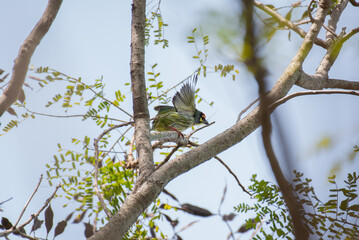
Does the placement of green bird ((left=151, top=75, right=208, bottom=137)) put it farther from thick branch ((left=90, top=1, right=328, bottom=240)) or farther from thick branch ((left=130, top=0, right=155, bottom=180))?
thick branch ((left=90, top=1, right=328, bottom=240))

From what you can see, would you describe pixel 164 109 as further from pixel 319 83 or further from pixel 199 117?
pixel 319 83

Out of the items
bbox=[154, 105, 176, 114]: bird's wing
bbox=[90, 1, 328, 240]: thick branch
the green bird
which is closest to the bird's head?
the green bird

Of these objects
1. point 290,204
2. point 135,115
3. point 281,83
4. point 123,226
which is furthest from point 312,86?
point 290,204

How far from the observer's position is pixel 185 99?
470 centimetres

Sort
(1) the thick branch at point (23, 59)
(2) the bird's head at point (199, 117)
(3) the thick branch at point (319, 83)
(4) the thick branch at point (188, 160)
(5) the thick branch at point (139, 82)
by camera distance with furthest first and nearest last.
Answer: (2) the bird's head at point (199, 117) → (3) the thick branch at point (319, 83) → (5) the thick branch at point (139, 82) → (4) the thick branch at point (188, 160) → (1) the thick branch at point (23, 59)

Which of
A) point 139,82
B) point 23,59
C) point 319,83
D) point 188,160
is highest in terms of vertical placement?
point 319,83

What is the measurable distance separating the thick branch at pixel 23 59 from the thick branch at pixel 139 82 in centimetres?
93

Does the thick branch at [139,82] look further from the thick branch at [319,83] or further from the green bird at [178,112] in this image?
the green bird at [178,112]

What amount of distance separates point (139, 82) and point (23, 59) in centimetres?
115

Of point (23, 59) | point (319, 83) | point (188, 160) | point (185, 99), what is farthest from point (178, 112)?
point (23, 59)

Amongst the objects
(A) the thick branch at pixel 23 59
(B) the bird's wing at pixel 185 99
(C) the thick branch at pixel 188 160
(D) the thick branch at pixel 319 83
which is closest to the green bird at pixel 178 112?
(B) the bird's wing at pixel 185 99

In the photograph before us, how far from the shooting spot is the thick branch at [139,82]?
2.36 metres

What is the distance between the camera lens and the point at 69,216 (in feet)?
9.74

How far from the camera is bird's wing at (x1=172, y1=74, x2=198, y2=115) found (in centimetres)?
452
